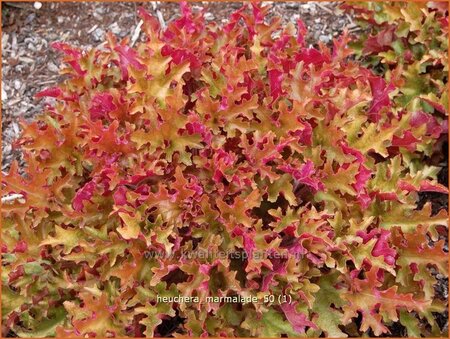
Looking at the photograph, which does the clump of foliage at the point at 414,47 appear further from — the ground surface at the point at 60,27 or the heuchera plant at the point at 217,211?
the heuchera plant at the point at 217,211

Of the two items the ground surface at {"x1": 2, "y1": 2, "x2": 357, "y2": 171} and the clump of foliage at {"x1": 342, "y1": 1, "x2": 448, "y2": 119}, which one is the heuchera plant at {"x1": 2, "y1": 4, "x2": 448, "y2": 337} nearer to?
the clump of foliage at {"x1": 342, "y1": 1, "x2": 448, "y2": 119}

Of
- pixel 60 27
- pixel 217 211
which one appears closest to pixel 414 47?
pixel 217 211

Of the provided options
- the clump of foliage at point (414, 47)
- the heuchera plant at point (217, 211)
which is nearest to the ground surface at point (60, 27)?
the clump of foliage at point (414, 47)

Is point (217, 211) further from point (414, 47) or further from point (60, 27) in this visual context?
point (60, 27)

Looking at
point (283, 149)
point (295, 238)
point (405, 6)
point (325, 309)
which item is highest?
point (405, 6)

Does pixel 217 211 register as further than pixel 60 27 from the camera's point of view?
No

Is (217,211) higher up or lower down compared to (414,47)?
lower down

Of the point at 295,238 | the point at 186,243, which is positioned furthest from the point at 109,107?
the point at 295,238

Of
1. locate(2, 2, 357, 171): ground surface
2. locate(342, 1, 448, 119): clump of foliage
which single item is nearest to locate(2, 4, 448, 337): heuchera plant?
locate(342, 1, 448, 119): clump of foliage

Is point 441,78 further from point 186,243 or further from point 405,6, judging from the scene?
point 186,243
